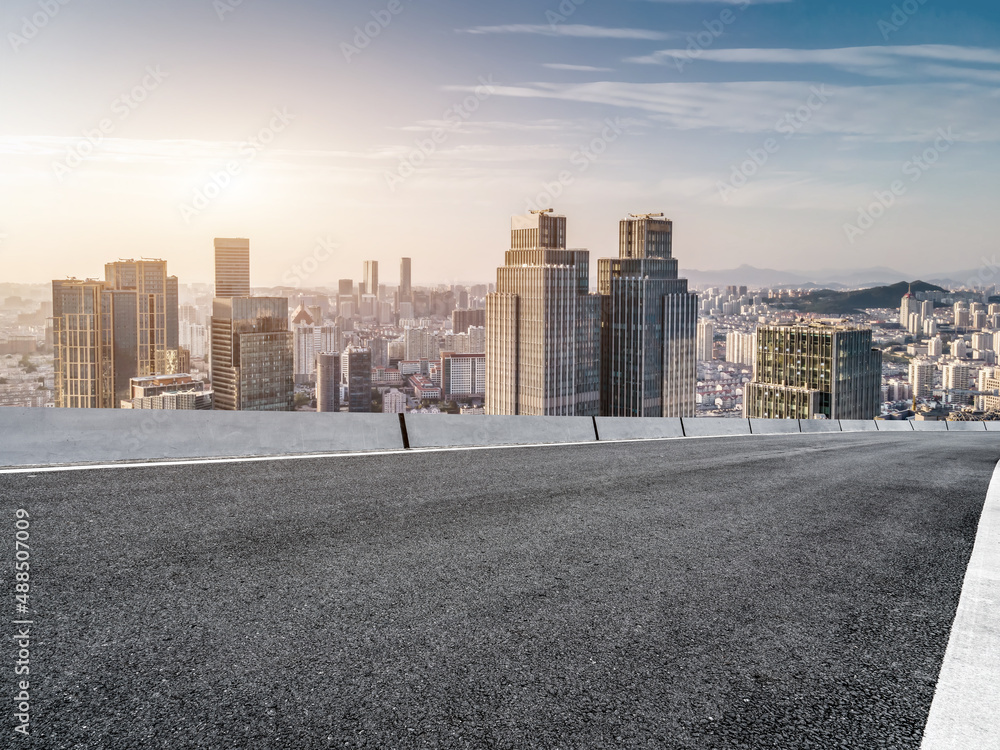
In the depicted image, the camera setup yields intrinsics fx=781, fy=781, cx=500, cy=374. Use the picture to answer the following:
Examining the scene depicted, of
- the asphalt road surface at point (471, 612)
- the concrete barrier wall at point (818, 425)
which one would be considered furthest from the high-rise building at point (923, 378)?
the asphalt road surface at point (471, 612)

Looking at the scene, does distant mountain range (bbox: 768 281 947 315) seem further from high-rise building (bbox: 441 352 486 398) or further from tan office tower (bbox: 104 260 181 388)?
tan office tower (bbox: 104 260 181 388)

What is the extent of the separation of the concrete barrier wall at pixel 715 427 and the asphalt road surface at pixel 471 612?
7.45 metres

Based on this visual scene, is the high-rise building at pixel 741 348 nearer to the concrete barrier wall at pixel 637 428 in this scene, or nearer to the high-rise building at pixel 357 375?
the high-rise building at pixel 357 375

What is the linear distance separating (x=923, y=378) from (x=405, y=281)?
95.0m

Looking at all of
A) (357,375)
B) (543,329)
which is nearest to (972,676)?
(357,375)

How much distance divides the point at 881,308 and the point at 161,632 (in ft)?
627

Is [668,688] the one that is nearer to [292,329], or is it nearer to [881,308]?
[292,329]

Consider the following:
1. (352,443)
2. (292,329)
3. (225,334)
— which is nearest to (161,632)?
(352,443)

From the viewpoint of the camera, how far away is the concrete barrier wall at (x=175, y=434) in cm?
762

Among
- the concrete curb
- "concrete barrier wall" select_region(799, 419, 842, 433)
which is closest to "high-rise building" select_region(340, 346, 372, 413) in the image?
"concrete barrier wall" select_region(799, 419, 842, 433)

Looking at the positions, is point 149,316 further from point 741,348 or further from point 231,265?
point 741,348

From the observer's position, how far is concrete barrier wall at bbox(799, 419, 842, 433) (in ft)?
73.7

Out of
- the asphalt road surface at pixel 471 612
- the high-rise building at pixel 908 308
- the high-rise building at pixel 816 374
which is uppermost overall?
the high-rise building at pixel 908 308

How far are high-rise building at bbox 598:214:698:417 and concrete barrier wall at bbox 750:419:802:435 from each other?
16659cm
